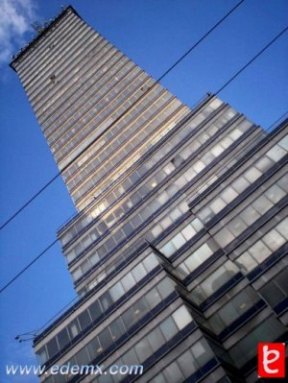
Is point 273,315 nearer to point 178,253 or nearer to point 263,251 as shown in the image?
point 263,251

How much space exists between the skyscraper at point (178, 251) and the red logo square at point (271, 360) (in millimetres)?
1179

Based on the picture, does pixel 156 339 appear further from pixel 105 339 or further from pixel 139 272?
pixel 139 272

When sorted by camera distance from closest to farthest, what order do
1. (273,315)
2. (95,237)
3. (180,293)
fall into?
(273,315) → (180,293) → (95,237)

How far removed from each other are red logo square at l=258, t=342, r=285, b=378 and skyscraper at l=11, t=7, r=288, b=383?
1.18 m

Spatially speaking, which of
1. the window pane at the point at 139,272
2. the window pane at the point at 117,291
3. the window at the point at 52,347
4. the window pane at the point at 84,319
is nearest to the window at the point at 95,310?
the window pane at the point at 84,319

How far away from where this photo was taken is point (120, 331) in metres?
31.1

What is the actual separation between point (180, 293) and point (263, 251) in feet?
21.9

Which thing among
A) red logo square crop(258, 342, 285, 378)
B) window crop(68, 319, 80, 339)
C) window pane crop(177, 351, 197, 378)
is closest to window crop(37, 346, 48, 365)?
window crop(68, 319, 80, 339)

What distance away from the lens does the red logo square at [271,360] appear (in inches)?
924

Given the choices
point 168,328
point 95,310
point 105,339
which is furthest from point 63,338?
point 168,328

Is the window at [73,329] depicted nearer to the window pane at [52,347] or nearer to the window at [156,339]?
the window pane at [52,347]

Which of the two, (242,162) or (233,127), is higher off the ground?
(233,127)

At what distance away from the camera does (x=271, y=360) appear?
2466 centimetres

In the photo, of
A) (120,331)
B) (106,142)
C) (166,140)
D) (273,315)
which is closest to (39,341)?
(120,331)
